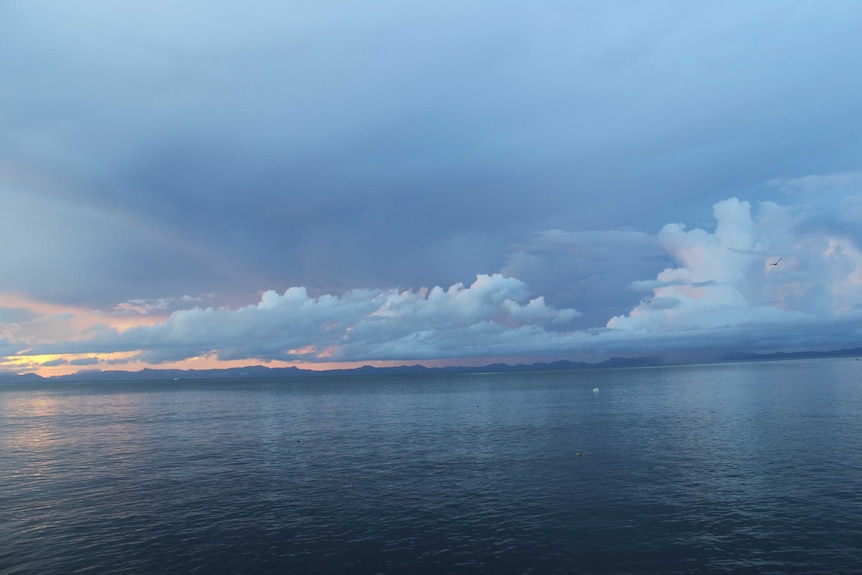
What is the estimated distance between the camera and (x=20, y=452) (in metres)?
91.8

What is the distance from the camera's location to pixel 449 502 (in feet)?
171

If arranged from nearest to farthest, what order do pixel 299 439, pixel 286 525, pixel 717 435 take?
1. pixel 286 525
2. pixel 717 435
3. pixel 299 439

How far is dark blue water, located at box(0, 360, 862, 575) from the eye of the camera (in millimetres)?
38750

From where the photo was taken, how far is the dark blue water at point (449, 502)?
38750 millimetres

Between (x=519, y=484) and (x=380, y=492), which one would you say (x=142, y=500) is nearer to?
(x=380, y=492)

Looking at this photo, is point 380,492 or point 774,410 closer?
point 380,492

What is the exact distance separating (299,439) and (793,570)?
79905 mm

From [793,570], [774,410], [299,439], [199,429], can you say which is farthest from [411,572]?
[774,410]

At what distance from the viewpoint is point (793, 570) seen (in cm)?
3578

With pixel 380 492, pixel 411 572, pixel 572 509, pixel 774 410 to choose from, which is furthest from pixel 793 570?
pixel 774 410

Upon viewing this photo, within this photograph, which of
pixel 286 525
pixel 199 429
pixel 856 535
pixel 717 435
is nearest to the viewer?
pixel 856 535

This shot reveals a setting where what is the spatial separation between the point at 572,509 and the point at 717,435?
52.8 metres

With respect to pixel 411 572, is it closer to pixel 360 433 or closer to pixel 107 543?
pixel 107 543

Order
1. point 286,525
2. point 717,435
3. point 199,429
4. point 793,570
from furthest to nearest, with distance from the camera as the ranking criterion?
point 199,429 → point 717,435 → point 286,525 → point 793,570
